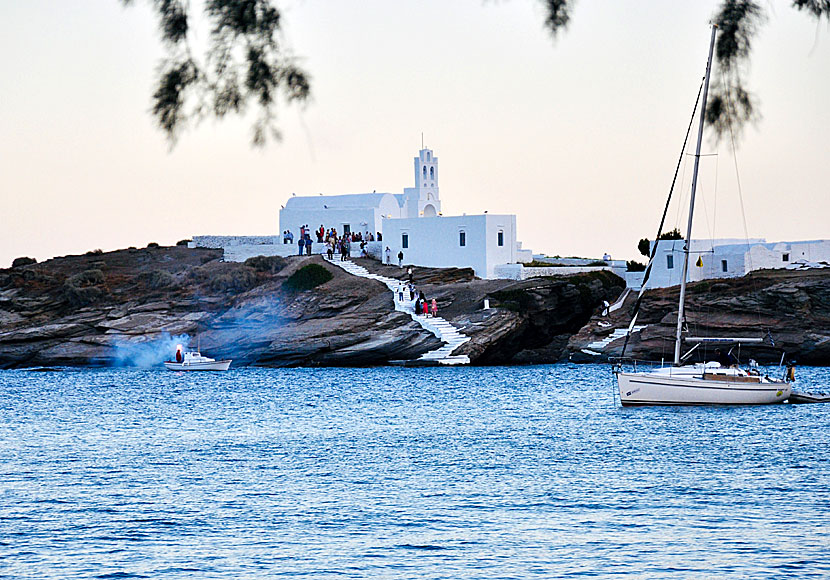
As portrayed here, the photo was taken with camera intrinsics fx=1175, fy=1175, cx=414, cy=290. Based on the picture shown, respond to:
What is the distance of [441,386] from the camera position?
52.7 m

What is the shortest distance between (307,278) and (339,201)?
15524mm

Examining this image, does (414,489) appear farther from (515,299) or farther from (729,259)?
(729,259)

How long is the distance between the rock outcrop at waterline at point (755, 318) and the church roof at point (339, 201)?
23.5 m

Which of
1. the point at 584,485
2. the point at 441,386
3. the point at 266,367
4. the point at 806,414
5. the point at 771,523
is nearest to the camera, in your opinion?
the point at 771,523

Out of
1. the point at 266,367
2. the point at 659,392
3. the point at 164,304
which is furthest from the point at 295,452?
the point at 164,304

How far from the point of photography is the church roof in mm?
79562

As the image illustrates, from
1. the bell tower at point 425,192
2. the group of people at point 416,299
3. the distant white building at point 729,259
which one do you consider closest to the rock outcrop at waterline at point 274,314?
the group of people at point 416,299

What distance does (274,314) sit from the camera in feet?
212

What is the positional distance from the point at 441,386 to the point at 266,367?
1574 centimetres

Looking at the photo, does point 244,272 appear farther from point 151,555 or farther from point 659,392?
point 151,555

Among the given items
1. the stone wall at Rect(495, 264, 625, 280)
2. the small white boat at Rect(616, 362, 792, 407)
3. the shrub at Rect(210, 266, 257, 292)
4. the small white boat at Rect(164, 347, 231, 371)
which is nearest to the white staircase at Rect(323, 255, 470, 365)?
the stone wall at Rect(495, 264, 625, 280)

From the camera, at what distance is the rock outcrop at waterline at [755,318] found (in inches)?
2349

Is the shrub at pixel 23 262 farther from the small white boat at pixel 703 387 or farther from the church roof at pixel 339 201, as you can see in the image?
the small white boat at pixel 703 387

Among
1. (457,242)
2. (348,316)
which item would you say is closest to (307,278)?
(348,316)
